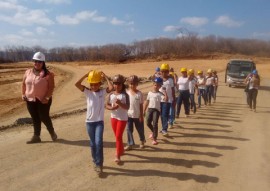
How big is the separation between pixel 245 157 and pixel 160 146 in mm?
1835

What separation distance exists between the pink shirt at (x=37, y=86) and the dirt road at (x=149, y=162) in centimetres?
109

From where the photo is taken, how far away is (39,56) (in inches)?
293

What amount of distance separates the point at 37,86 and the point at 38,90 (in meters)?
0.09

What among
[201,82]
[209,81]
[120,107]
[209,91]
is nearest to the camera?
[120,107]

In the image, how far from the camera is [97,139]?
586 cm

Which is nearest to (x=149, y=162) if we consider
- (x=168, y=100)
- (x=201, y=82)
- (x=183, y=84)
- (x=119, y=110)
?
(x=119, y=110)

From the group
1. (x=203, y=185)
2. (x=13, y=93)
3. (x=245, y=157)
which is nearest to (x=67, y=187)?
(x=203, y=185)

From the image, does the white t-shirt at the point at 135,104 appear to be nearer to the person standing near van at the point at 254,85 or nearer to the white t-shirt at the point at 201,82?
the white t-shirt at the point at 201,82

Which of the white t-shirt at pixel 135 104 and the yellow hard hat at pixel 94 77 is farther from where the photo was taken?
the white t-shirt at pixel 135 104

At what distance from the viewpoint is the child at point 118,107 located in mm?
6323

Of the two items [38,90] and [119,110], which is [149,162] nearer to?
[119,110]

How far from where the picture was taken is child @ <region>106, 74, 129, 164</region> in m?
6.32

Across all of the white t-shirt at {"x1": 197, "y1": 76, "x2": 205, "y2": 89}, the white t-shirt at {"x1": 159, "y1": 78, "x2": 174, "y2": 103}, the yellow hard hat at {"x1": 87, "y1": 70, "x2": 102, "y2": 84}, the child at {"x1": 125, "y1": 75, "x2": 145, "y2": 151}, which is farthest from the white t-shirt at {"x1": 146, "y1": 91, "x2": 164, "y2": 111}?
the white t-shirt at {"x1": 197, "y1": 76, "x2": 205, "y2": 89}

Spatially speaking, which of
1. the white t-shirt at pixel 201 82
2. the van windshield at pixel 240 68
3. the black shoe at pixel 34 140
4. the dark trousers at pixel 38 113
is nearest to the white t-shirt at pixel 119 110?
the dark trousers at pixel 38 113
